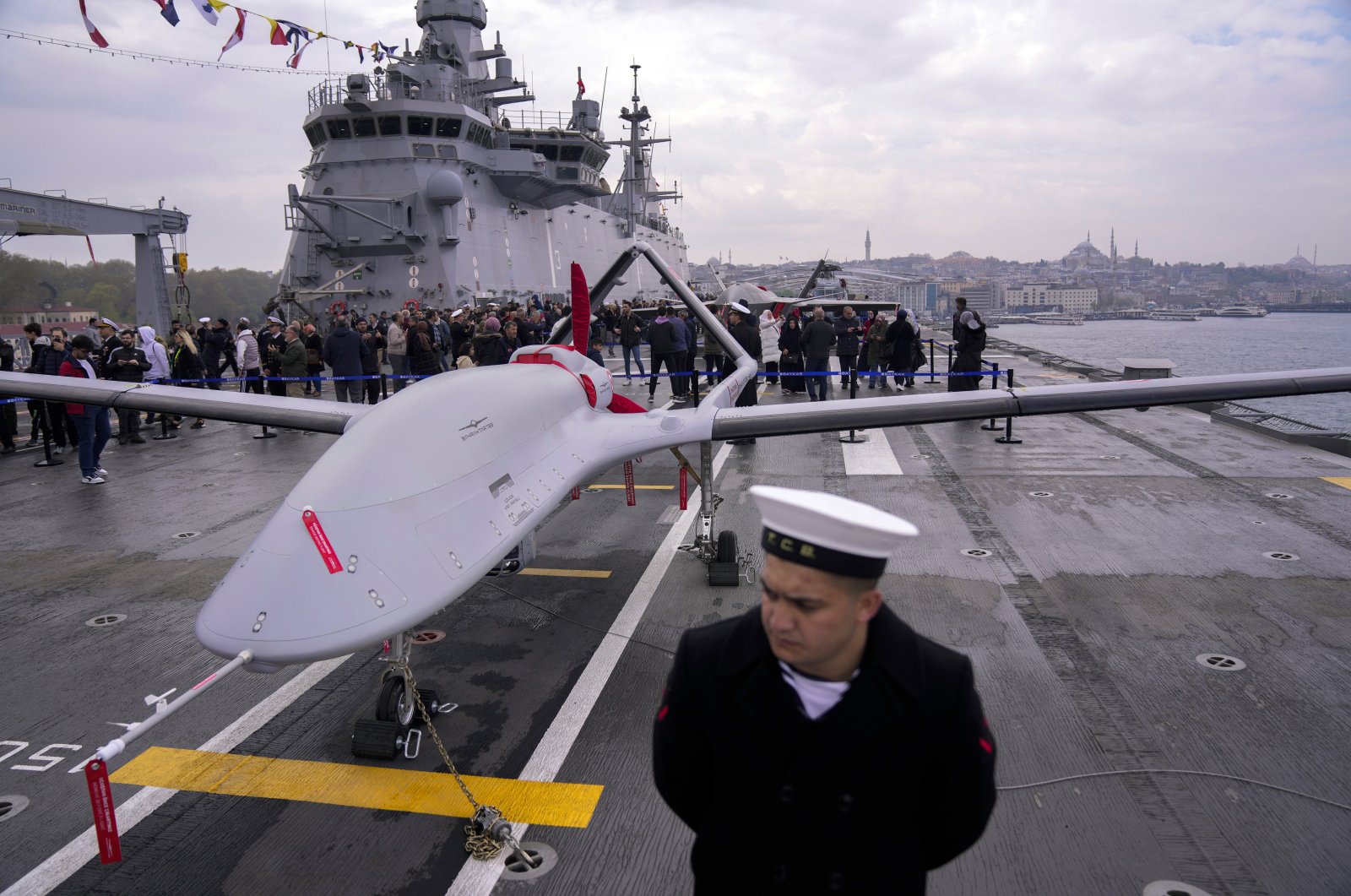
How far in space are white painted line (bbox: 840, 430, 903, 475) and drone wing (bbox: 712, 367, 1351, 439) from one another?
13.1 feet

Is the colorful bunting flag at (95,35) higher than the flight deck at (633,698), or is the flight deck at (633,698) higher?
the colorful bunting flag at (95,35)

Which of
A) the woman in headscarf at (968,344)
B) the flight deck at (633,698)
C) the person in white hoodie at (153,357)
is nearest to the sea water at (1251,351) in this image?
the woman in headscarf at (968,344)

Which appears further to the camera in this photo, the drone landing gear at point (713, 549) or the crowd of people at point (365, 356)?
the crowd of people at point (365, 356)

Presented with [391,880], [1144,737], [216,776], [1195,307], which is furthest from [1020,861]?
[1195,307]

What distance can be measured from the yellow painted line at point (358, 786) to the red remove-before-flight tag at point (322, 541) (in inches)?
63.2

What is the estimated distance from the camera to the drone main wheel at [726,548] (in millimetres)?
8109

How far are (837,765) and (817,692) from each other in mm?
186

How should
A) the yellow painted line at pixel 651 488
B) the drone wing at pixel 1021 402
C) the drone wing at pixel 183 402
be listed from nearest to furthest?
the drone wing at pixel 1021 402, the drone wing at pixel 183 402, the yellow painted line at pixel 651 488

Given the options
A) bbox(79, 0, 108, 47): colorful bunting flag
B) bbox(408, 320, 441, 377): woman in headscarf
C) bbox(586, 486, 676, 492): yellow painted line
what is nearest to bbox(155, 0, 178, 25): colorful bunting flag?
bbox(79, 0, 108, 47): colorful bunting flag

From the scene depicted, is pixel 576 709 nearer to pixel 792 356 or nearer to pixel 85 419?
pixel 85 419

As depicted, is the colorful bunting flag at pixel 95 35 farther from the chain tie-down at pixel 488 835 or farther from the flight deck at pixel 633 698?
the chain tie-down at pixel 488 835

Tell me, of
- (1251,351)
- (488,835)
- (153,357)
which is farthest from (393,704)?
(1251,351)

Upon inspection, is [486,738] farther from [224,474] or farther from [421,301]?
[421,301]

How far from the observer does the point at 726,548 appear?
26.6 ft
